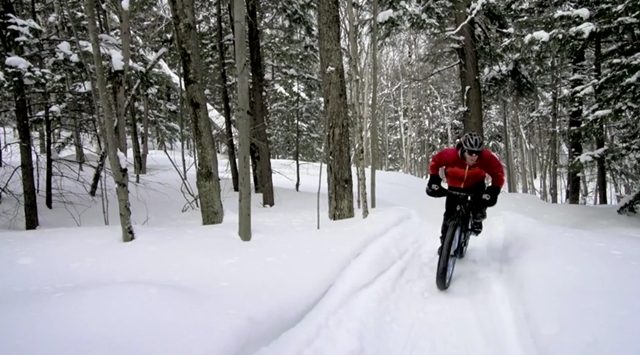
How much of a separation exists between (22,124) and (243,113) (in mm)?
6607

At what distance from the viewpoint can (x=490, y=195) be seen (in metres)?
4.92

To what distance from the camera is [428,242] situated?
6.93 m

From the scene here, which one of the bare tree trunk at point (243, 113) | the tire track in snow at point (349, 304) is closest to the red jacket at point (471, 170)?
the tire track in snow at point (349, 304)

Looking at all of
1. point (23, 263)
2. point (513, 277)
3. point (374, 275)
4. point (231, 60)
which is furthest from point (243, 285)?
point (231, 60)

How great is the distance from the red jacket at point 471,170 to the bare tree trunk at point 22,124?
881 centimetres

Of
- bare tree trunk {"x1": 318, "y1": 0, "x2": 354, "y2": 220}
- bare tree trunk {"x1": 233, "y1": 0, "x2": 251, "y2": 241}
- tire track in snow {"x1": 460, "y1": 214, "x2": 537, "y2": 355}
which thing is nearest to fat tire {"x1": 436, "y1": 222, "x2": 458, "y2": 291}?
tire track in snow {"x1": 460, "y1": 214, "x2": 537, "y2": 355}

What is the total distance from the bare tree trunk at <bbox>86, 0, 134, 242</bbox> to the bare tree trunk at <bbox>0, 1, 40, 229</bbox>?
183 inches

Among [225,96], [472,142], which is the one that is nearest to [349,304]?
[472,142]

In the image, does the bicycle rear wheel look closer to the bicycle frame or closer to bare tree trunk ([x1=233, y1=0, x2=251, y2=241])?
the bicycle frame

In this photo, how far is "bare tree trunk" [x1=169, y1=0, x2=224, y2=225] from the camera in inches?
244

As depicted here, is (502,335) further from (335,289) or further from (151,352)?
(151,352)

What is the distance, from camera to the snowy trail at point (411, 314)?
3.38 metres

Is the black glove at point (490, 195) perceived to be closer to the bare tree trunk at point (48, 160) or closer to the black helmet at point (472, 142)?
the black helmet at point (472, 142)

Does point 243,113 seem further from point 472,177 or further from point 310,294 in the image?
point 472,177
